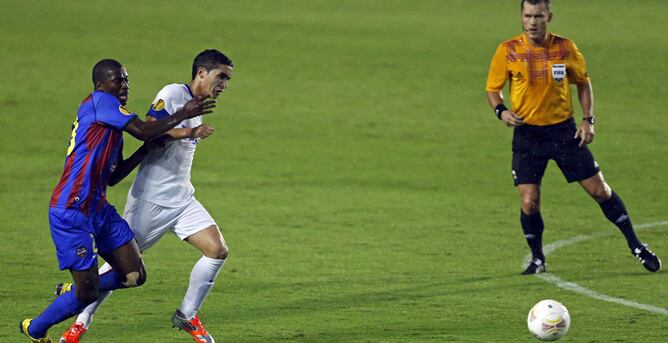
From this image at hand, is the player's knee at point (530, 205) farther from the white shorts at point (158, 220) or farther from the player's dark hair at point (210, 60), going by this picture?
the player's dark hair at point (210, 60)

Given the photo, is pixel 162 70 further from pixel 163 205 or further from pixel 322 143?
pixel 163 205

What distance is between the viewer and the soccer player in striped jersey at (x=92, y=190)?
7.46 metres

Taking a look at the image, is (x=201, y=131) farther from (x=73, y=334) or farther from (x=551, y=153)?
(x=551, y=153)

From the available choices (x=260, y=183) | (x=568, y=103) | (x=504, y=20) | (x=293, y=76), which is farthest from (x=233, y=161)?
(x=504, y=20)

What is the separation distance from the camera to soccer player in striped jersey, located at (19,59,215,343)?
7.46m

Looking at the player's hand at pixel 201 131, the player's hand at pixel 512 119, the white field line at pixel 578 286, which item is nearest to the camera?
the player's hand at pixel 201 131

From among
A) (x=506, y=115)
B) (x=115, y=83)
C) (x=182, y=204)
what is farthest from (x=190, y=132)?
(x=506, y=115)

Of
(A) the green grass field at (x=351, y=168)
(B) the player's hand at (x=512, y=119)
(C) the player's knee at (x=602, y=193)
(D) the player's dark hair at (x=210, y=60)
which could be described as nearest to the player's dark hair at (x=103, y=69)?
(D) the player's dark hair at (x=210, y=60)

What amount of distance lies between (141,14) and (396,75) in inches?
266

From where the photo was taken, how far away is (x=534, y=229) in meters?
10.5

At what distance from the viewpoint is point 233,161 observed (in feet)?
58.4

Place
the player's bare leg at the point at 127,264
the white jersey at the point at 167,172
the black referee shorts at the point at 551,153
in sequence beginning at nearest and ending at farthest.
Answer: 1. the player's bare leg at the point at 127,264
2. the white jersey at the point at 167,172
3. the black referee shorts at the point at 551,153

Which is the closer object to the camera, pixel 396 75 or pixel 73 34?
pixel 396 75

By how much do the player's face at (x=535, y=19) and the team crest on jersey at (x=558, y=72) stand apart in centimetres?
26
